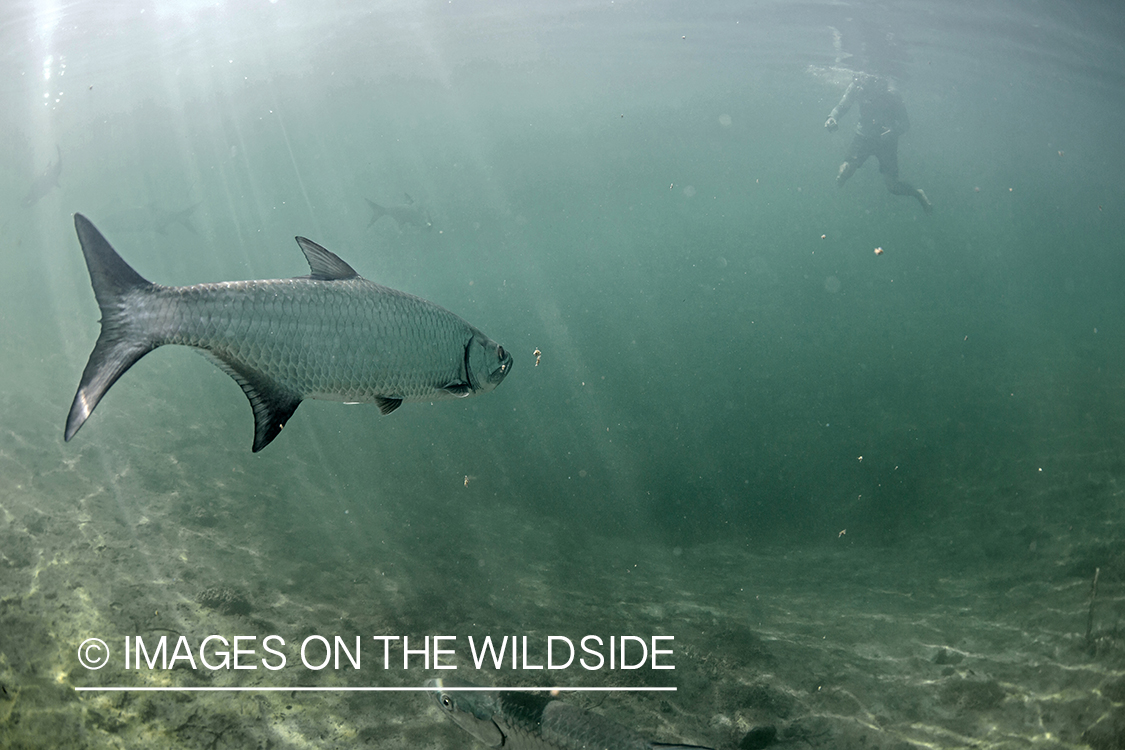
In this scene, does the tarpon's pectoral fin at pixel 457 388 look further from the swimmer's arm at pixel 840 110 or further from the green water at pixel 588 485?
the swimmer's arm at pixel 840 110

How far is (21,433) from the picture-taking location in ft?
34.8

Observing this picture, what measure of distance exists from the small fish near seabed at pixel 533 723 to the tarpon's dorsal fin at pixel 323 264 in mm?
2414

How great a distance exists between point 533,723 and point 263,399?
2092 millimetres

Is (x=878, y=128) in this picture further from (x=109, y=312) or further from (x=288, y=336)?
(x=109, y=312)

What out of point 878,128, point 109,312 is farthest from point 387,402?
point 878,128

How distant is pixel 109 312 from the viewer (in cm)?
240

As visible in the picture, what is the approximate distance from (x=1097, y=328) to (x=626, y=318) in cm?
4213

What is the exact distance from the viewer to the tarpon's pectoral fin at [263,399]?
2598 millimetres

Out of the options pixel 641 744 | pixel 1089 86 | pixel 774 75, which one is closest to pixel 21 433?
pixel 641 744

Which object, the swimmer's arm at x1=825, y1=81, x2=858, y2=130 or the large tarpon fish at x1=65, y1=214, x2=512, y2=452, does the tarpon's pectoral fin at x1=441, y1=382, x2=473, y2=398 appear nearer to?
the large tarpon fish at x1=65, y1=214, x2=512, y2=452

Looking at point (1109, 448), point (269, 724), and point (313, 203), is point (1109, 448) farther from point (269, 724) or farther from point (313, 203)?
point (313, 203)

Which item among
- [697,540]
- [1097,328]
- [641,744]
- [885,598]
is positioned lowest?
[1097,328]

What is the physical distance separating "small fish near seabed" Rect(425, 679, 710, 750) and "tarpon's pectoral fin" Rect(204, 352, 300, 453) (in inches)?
67.1

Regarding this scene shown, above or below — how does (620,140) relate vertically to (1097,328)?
above
